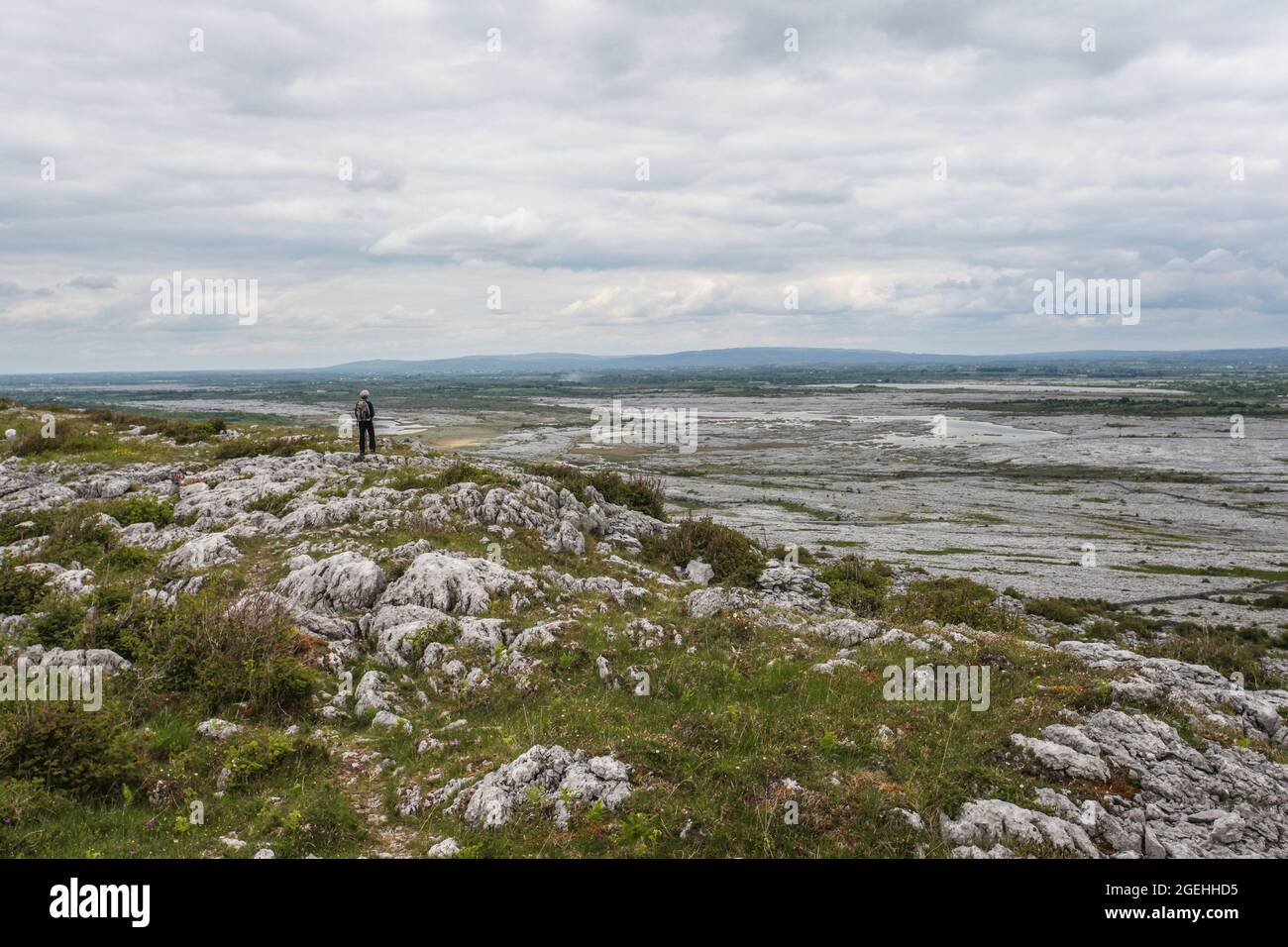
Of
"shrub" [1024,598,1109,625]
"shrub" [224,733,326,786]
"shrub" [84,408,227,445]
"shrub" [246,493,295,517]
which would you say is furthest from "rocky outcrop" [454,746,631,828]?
"shrub" [84,408,227,445]

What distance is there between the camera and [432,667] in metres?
14.4

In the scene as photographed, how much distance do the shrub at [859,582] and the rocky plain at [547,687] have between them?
0.70ft

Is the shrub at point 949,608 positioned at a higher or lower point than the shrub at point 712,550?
lower

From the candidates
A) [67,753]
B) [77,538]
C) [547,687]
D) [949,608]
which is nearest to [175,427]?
[77,538]

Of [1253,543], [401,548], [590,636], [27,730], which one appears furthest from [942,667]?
[1253,543]

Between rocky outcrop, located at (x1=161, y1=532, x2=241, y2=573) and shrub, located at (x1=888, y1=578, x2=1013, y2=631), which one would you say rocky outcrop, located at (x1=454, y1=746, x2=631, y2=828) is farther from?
shrub, located at (x1=888, y1=578, x2=1013, y2=631)

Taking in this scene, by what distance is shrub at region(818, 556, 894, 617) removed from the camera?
24.8 m

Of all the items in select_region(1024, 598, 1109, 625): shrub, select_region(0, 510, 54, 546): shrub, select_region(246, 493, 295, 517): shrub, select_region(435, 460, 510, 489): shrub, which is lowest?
select_region(1024, 598, 1109, 625): shrub

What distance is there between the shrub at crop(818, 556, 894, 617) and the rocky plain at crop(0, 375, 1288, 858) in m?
0.21

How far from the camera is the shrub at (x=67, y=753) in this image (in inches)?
371

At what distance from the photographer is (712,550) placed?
27656 mm

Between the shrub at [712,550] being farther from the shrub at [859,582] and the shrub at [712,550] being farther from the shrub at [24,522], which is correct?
the shrub at [24,522]

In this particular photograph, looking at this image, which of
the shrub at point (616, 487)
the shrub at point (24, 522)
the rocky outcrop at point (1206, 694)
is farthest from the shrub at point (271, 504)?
the rocky outcrop at point (1206, 694)

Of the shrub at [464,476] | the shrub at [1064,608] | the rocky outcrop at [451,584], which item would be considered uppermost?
the shrub at [464,476]
